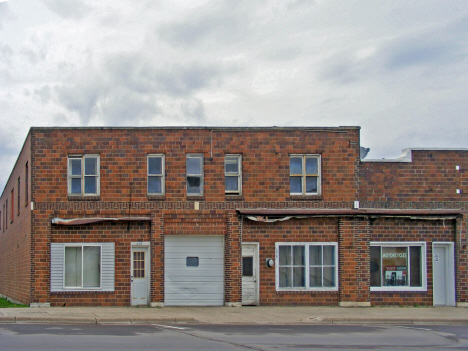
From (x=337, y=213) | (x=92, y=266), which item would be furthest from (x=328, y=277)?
(x=92, y=266)

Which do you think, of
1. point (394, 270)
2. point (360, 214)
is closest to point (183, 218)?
point (360, 214)

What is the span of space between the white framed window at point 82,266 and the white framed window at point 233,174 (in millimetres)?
5034

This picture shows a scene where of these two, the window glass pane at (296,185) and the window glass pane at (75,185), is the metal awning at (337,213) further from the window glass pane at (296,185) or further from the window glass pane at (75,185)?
the window glass pane at (75,185)

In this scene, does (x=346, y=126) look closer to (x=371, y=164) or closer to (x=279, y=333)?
(x=371, y=164)

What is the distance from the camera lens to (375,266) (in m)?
25.4

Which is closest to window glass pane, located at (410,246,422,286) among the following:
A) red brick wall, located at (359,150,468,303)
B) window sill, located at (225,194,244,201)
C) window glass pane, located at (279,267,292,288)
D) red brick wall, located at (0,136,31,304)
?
red brick wall, located at (359,150,468,303)

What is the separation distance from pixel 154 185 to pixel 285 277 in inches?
247

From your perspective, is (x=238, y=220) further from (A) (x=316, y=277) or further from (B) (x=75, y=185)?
(B) (x=75, y=185)

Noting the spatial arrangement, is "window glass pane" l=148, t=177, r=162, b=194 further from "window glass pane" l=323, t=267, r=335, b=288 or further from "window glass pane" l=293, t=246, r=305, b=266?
"window glass pane" l=323, t=267, r=335, b=288

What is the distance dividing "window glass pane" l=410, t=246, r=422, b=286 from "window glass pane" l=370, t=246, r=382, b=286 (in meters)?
1.35

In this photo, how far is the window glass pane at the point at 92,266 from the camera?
24469 millimetres

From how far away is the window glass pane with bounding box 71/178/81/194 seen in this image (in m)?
24.8

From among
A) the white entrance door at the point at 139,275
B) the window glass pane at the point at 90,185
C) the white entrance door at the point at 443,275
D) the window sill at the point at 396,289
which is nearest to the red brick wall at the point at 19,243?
the window glass pane at the point at 90,185

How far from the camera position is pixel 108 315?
20.8 metres
